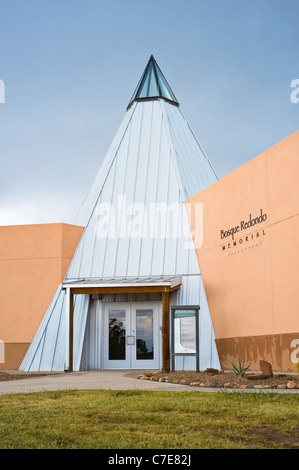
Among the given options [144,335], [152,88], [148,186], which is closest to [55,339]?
[144,335]

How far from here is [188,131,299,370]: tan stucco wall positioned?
14602 millimetres

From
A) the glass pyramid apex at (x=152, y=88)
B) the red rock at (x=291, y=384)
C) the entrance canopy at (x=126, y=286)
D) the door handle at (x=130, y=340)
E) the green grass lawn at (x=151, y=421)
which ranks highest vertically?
the glass pyramid apex at (x=152, y=88)

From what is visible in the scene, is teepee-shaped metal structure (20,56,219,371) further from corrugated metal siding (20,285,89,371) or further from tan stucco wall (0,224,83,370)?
tan stucco wall (0,224,83,370)

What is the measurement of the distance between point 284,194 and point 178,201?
7.12 m

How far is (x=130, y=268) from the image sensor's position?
21.0 metres

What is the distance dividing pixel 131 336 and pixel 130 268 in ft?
8.47

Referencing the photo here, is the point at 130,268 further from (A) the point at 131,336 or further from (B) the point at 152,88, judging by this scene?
(B) the point at 152,88

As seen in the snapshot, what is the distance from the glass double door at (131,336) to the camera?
66.3 feet

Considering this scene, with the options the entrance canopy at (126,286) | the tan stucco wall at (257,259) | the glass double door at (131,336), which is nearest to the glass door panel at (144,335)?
the glass double door at (131,336)

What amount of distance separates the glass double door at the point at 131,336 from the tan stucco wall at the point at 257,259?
2.72 metres

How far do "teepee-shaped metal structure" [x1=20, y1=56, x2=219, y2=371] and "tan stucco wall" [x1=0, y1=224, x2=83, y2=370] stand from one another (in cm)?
43

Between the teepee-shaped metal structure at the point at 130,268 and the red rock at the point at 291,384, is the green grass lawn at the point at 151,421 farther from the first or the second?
the teepee-shaped metal structure at the point at 130,268

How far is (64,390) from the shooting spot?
11.0m
